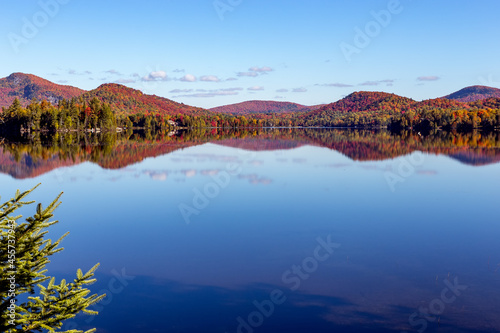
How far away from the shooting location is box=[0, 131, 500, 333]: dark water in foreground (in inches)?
360

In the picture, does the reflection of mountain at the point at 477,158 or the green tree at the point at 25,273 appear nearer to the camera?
the green tree at the point at 25,273

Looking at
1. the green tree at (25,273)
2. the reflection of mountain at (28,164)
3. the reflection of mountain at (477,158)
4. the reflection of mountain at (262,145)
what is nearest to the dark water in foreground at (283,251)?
the reflection of mountain at (28,164)

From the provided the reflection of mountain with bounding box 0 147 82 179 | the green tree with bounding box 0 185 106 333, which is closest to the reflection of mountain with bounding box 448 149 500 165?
the reflection of mountain with bounding box 0 147 82 179

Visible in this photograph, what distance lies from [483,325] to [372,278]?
3033 mm

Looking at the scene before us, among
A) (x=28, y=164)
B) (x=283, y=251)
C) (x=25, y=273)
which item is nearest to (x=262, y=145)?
(x=28, y=164)

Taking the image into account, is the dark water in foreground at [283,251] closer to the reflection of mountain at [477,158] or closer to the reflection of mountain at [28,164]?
the reflection of mountain at [28,164]

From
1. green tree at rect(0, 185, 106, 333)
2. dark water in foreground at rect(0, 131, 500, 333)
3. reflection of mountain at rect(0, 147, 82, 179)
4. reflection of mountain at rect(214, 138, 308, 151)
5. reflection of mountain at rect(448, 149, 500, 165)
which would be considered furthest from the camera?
reflection of mountain at rect(214, 138, 308, 151)

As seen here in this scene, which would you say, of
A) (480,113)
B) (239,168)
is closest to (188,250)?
(239,168)

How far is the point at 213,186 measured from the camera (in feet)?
83.7

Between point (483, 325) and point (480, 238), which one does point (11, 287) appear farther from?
point (480, 238)

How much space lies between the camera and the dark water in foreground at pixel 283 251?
30.0 ft

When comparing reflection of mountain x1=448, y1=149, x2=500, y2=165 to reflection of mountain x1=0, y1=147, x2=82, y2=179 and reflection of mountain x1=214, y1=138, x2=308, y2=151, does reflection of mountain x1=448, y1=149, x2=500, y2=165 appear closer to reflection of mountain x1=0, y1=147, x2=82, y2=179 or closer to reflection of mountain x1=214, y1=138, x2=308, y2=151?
reflection of mountain x1=214, y1=138, x2=308, y2=151

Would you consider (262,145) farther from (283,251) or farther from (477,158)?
(283,251)

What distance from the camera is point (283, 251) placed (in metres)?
13.4
